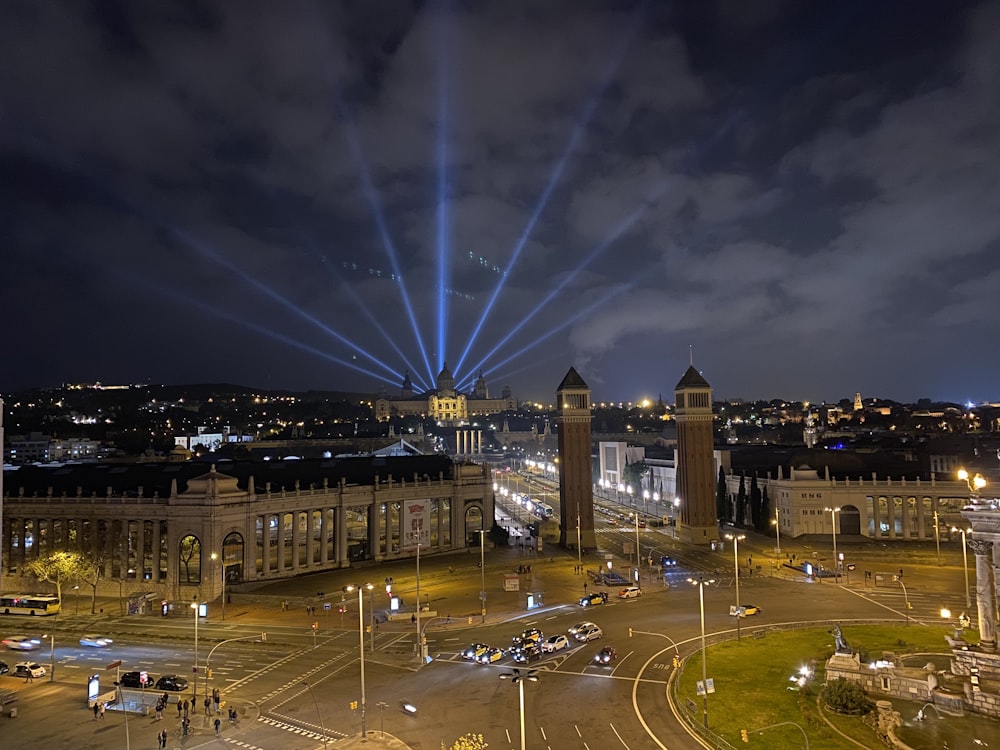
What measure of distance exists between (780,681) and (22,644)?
62986 mm

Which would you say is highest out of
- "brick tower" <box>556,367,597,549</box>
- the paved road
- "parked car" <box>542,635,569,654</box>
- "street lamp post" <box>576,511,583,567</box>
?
"brick tower" <box>556,367,597,549</box>

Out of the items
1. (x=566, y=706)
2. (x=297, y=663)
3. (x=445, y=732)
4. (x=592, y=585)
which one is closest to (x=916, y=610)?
(x=592, y=585)

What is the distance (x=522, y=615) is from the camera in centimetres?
6831

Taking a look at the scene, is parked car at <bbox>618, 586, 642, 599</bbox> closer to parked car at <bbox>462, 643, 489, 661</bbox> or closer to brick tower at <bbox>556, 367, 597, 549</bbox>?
parked car at <bbox>462, 643, 489, 661</bbox>

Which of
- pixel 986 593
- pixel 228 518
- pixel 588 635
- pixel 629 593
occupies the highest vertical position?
pixel 228 518

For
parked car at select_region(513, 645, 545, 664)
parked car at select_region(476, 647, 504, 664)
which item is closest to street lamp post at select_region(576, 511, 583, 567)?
parked car at select_region(513, 645, 545, 664)

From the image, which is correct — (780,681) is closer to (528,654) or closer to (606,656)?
A: (606,656)

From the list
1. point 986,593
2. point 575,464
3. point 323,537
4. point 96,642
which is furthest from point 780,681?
point 575,464

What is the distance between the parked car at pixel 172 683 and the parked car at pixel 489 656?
21.6m

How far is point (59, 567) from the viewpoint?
74500 millimetres

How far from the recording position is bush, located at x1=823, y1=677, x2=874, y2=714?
4272 cm

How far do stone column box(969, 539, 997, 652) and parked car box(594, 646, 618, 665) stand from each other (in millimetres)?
25574

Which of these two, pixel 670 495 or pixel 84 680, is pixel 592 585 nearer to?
pixel 84 680

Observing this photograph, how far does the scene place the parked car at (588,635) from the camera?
58.9 m
